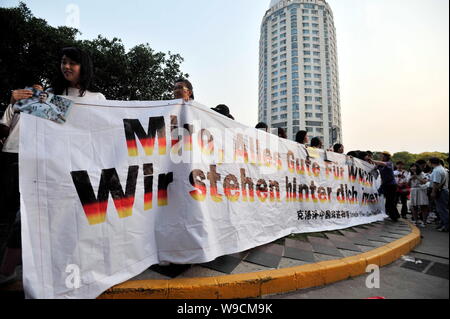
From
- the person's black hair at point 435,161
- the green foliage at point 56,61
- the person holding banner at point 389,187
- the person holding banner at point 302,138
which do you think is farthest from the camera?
the green foliage at point 56,61

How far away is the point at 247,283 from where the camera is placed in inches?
76.2

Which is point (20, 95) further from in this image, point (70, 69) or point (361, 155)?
point (361, 155)

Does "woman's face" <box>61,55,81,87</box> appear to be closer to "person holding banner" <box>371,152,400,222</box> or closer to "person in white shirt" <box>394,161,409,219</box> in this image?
"person holding banner" <box>371,152,400,222</box>

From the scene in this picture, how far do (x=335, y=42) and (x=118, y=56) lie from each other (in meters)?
84.4

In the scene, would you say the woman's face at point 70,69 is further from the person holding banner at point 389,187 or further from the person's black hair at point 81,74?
the person holding banner at point 389,187

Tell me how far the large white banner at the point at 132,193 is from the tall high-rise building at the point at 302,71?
64.6m

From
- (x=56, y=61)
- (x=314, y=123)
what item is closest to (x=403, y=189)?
(x=56, y=61)

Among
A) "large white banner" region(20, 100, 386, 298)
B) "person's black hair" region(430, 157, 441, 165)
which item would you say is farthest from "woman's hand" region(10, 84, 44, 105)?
"person's black hair" region(430, 157, 441, 165)

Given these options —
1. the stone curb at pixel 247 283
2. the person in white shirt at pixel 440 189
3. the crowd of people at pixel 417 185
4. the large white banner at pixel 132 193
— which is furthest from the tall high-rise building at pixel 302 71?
the stone curb at pixel 247 283

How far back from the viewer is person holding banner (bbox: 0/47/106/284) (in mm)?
1670

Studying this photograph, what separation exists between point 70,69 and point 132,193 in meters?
1.28

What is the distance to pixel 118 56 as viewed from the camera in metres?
13.6

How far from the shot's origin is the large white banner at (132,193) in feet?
5.15
